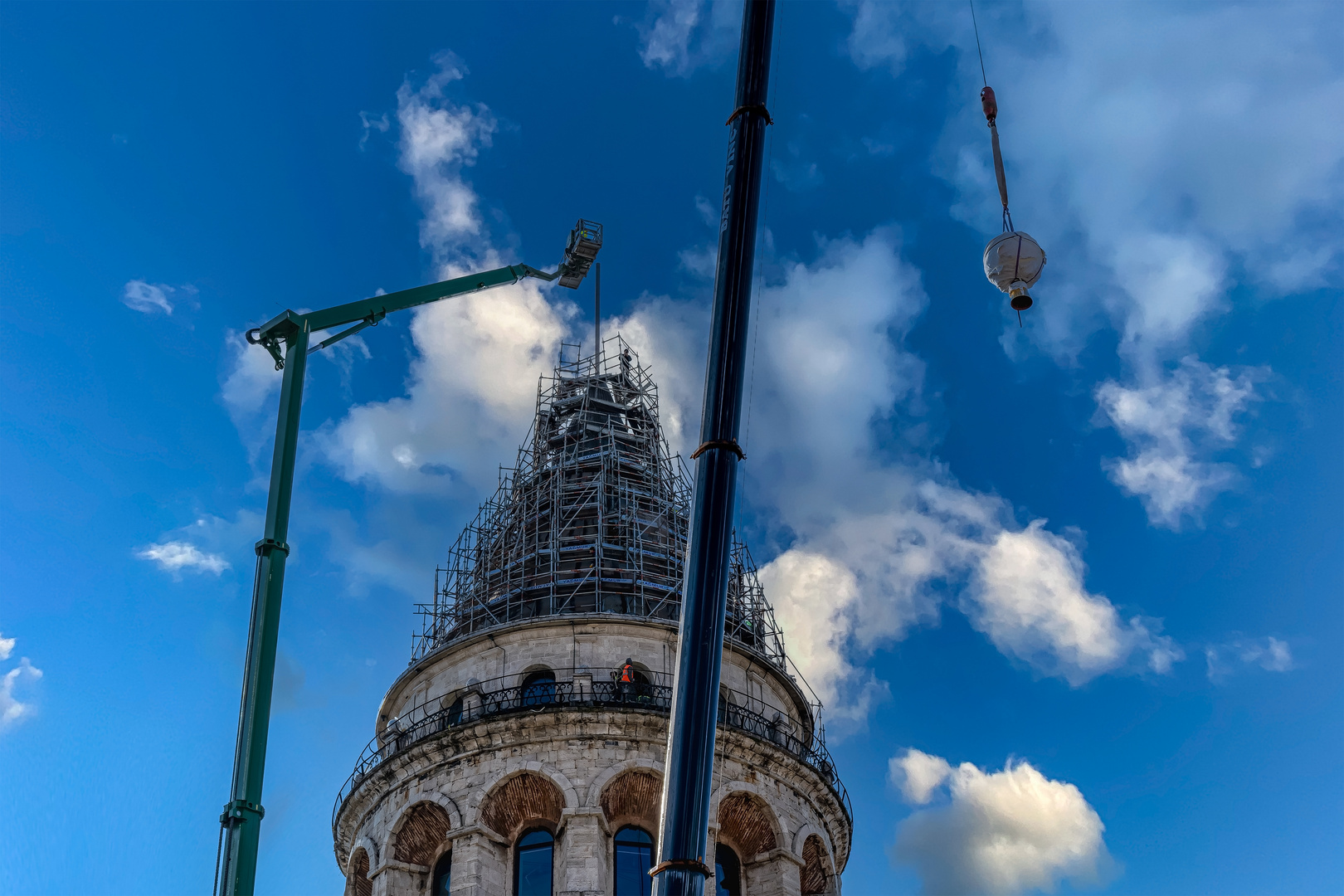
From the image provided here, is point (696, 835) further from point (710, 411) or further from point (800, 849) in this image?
point (800, 849)

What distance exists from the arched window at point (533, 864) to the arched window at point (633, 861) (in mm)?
1915

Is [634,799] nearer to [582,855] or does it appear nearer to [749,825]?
[582,855]

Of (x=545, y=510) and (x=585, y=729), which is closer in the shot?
(x=585, y=729)

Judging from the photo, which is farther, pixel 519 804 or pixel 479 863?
pixel 519 804

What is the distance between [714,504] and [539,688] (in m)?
18.1

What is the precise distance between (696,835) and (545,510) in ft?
89.5

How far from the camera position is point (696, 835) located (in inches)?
722

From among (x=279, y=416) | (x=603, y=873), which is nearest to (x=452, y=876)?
(x=603, y=873)

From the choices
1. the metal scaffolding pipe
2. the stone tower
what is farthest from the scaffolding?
the metal scaffolding pipe

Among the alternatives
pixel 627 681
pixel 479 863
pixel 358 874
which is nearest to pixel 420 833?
pixel 479 863

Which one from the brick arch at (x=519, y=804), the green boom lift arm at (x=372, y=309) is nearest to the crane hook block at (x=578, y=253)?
the green boom lift arm at (x=372, y=309)

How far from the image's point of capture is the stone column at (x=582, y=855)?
3331cm

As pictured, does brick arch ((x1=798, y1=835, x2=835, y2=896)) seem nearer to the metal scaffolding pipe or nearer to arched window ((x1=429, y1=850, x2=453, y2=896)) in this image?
arched window ((x1=429, y1=850, x2=453, y2=896))

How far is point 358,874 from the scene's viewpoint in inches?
1480
